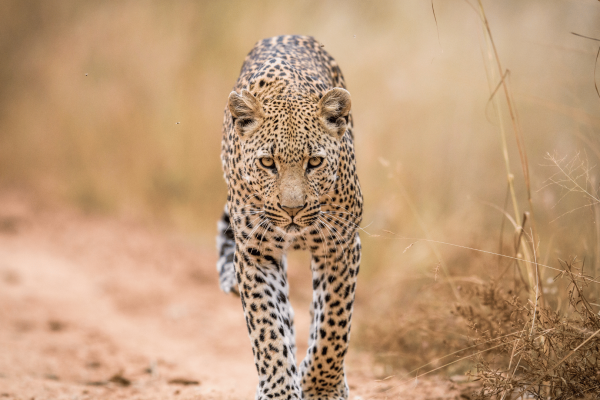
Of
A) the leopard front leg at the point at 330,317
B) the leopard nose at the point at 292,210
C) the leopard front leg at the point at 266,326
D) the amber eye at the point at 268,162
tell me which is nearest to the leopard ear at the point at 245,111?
the amber eye at the point at 268,162

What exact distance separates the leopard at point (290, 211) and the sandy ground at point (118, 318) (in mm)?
867

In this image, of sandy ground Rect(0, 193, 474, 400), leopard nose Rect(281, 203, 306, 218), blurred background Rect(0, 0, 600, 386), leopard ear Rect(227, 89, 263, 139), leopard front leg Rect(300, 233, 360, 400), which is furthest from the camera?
blurred background Rect(0, 0, 600, 386)

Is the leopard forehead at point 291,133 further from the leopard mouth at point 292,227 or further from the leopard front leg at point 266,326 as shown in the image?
the leopard front leg at point 266,326

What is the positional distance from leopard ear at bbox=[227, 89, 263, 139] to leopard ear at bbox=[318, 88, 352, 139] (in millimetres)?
488

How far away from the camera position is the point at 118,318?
9680 mm

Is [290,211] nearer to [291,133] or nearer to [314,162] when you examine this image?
[314,162]

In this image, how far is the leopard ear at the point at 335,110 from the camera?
187 inches

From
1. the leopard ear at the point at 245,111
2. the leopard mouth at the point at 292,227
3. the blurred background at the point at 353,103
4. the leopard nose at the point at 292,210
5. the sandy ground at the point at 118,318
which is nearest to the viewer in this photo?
the leopard nose at the point at 292,210

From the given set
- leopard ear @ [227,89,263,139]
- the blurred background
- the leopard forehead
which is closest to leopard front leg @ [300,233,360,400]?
the leopard forehead

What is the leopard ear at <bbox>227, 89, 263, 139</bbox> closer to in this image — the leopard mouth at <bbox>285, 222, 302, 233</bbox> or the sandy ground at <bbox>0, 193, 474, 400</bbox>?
the leopard mouth at <bbox>285, 222, 302, 233</bbox>

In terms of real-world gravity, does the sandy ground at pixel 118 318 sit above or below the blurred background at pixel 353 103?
below

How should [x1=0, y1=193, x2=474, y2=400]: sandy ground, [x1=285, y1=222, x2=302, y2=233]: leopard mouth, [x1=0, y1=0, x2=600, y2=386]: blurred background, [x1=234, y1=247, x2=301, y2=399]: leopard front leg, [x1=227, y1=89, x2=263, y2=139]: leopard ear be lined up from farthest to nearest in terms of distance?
[x1=0, y1=0, x2=600, y2=386]: blurred background
[x1=0, y1=193, x2=474, y2=400]: sandy ground
[x1=234, y1=247, x2=301, y2=399]: leopard front leg
[x1=227, y1=89, x2=263, y2=139]: leopard ear
[x1=285, y1=222, x2=302, y2=233]: leopard mouth

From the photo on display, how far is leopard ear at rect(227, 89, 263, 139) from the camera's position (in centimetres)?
473

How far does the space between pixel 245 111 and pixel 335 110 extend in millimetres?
693
